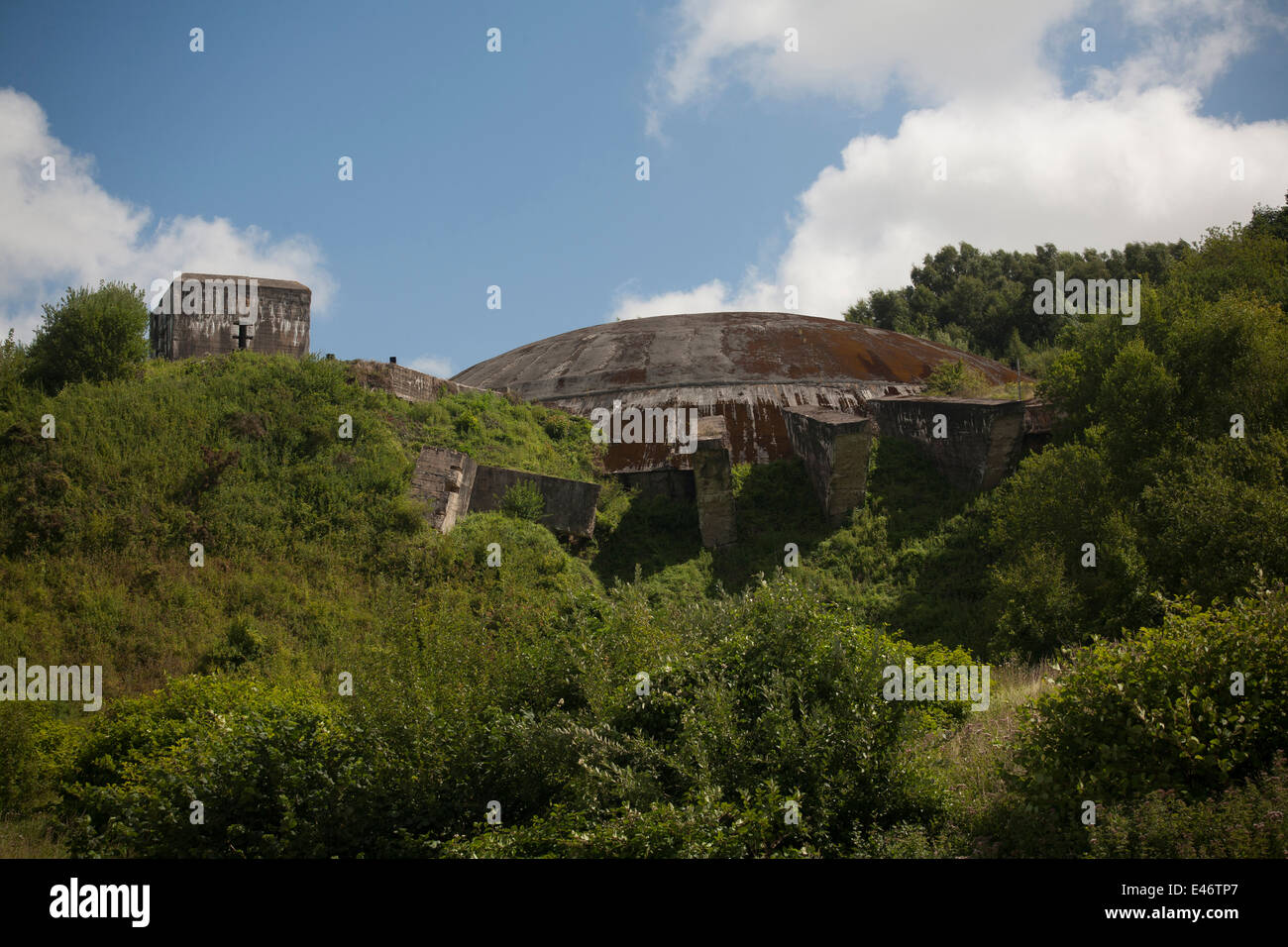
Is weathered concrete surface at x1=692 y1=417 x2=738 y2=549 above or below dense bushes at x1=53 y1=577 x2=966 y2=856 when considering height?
above

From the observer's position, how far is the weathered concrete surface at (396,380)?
24.7 meters

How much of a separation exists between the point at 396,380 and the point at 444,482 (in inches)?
225

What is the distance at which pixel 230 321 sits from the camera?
26.2 meters

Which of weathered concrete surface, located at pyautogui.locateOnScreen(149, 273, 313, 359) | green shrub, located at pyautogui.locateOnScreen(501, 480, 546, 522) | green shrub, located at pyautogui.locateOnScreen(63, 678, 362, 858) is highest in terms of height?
weathered concrete surface, located at pyautogui.locateOnScreen(149, 273, 313, 359)

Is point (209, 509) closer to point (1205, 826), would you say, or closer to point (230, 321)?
point (230, 321)

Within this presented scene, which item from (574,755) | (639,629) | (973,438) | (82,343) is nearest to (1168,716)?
(639,629)

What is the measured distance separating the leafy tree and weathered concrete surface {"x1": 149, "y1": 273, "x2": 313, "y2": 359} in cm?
275

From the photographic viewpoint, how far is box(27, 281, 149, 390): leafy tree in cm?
2250

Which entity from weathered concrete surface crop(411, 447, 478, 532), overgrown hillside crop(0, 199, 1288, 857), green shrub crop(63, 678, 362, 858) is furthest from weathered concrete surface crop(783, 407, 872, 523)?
green shrub crop(63, 678, 362, 858)

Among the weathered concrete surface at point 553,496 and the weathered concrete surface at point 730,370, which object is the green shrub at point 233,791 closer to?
the weathered concrete surface at point 553,496

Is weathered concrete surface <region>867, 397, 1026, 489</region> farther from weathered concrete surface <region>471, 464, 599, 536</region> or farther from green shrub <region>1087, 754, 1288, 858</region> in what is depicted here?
green shrub <region>1087, 754, 1288, 858</region>

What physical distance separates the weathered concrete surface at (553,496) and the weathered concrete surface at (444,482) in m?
0.27
